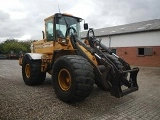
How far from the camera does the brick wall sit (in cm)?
2028

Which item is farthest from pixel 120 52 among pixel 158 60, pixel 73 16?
pixel 73 16

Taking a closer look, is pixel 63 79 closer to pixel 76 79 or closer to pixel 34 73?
pixel 76 79

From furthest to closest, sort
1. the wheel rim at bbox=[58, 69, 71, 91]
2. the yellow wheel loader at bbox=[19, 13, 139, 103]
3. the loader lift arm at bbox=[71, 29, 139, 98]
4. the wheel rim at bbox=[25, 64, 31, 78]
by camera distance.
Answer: the wheel rim at bbox=[25, 64, 31, 78] → the wheel rim at bbox=[58, 69, 71, 91] → the loader lift arm at bbox=[71, 29, 139, 98] → the yellow wheel loader at bbox=[19, 13, 139, 103]

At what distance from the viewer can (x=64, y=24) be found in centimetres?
781

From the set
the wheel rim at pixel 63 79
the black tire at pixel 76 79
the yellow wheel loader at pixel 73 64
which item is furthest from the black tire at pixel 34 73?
the black tire at pixel 76 79

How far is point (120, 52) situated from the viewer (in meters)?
23.9

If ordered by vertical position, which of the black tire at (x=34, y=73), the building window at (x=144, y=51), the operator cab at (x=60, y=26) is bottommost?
the black tire at (x=34, y=73)

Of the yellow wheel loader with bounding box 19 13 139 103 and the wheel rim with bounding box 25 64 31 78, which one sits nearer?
the yellow wheel loader with bounding box 19 13 139 103

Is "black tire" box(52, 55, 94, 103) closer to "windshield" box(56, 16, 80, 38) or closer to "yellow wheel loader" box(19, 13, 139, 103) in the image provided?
"yellow wheel loader" box(19, 13, 139, 103)

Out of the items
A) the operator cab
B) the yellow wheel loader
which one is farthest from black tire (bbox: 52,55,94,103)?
the operator cab

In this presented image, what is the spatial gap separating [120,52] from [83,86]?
19.4m

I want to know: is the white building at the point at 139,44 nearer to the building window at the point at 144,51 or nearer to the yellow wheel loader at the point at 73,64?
the building window at the point at 144,51

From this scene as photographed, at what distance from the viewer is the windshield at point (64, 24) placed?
300 inches

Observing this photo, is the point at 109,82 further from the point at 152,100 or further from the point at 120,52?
the point at 120,52
